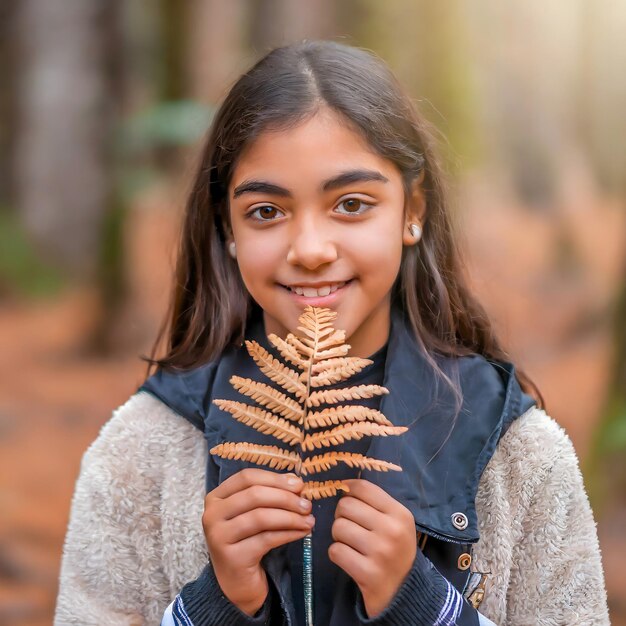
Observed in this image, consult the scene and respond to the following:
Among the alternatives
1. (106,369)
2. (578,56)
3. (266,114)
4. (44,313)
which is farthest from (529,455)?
(578,56)

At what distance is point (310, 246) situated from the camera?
83.8 inches

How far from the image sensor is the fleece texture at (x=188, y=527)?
229 centimetres

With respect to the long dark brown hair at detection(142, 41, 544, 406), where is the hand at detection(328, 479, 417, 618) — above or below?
below

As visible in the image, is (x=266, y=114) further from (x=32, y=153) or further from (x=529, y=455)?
(x=32, y=153)

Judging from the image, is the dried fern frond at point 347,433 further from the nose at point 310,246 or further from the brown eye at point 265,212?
the brown eye at point 265,212

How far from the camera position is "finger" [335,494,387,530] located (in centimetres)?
199

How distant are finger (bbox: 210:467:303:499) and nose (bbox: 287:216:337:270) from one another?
19.6 inches

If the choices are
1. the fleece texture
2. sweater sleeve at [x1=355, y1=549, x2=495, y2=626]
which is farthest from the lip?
sweater sleeve at [x1=355, y1=549, x2=495, y2=626]

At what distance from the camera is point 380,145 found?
229cm

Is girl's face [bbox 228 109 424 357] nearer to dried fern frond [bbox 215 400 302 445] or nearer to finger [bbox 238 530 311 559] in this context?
dried fern frond [bbox 215 400 302 445]

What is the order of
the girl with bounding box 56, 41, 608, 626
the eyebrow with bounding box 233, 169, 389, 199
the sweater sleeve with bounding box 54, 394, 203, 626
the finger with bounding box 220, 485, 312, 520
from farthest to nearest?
the sweater sleeve with bounding box 54, 394, 203, 626, the eyebrow with bounding box 233, 169, 389, 199, the girl with bounding box 56, 41, 608, 626, the finger with bounding box 220, 485, 312, 520

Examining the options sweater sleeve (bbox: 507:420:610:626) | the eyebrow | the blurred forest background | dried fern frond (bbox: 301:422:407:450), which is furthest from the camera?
the blurred forest background

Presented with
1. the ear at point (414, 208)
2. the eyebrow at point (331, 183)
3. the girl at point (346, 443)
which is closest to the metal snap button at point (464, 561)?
the girl at point (346, 443)

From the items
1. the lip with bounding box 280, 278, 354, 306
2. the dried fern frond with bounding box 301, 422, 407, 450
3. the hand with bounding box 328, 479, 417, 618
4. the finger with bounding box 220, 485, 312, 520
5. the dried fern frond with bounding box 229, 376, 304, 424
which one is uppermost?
the lip with bounding box 280, 278, 354, 306
